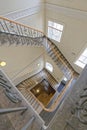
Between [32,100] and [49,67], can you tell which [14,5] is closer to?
[32,100]

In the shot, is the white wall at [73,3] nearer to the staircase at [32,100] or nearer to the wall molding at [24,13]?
the wall molding at [24,13]

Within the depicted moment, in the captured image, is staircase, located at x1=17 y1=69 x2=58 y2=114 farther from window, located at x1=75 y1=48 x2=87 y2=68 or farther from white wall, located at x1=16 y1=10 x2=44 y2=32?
white wall, located at x1=16 y1=10 x2=44 y2=32

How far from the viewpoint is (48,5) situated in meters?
7.34

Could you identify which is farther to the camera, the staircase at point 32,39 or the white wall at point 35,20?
the white wall at point 35,20

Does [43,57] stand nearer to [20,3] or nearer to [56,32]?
[56,32]

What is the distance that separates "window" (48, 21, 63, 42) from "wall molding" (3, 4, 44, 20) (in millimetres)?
1142

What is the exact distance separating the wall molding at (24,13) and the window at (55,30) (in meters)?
1.14

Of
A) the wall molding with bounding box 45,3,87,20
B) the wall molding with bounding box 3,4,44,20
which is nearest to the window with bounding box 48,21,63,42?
the wall molding with bounding box 45,3,87,20

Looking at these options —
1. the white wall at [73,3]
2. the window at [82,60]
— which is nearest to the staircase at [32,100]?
the window at [82,60]

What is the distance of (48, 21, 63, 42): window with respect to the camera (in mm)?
7679

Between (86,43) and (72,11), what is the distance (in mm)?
1707

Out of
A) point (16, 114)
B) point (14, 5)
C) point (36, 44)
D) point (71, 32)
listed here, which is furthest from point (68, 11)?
point (16, 114)

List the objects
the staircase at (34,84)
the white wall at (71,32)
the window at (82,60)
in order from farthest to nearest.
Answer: the staircase at (34,84)
the window at (82,60)
the white wall at (71,32)

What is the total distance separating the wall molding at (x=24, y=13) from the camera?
19.2 ft
